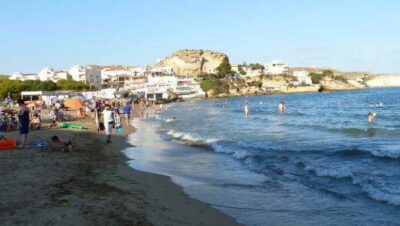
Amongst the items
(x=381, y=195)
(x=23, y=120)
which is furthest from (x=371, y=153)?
(x=23, y=120)

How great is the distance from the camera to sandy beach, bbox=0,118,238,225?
21.1 feet

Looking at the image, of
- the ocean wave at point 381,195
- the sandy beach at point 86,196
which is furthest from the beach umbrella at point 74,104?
the ocean wave at point 381,195

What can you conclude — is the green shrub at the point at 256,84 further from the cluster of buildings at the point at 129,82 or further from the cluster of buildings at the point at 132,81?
the cluster of buildings at the point at 129,82

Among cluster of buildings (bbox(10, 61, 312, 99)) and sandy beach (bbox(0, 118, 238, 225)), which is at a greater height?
cluster of buildings (bbox(10, 61, 312, 99))

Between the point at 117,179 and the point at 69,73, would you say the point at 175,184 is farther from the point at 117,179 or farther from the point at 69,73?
the point at 69,73

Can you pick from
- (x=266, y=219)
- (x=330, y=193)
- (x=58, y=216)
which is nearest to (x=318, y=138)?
(x=330, y=193)

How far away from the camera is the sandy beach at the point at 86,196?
6.44 metres

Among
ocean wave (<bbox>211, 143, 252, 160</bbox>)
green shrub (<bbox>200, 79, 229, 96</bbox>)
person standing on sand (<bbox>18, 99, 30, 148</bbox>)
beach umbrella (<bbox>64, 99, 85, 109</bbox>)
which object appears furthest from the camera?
green shrub (<bbox>200, 79, 229, 96</bbox>)

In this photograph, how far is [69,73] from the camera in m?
136

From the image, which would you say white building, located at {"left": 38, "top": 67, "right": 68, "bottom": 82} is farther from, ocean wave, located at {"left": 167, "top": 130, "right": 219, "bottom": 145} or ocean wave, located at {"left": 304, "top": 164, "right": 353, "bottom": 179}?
ocean wave, located at {"left": 304, "top": 164, "right": 353, "bottom": 179}

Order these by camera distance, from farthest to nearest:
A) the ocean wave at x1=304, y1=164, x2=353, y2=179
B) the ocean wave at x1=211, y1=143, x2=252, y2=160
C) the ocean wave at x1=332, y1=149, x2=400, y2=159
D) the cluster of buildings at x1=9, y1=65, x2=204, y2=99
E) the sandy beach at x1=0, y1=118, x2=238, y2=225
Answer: the cluster of buildings at x1=9, y1=65, x2=204, y2=99, the ocean wave at x1=211, y1=143, x2=252, y2=160, the ocean wave at x1=332, y1=149, x2=400, y2=159, the ocean wave at x1=304, y1=164, x2=353, y2=179, the sandy beach at x1=0, y1=118, x2=238, y2=225

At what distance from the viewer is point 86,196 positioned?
7844 mm

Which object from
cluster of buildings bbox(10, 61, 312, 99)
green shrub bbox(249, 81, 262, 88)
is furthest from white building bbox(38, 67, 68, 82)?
green shrub bbox(249, 81, 262, 88)

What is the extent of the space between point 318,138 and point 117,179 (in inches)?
594
